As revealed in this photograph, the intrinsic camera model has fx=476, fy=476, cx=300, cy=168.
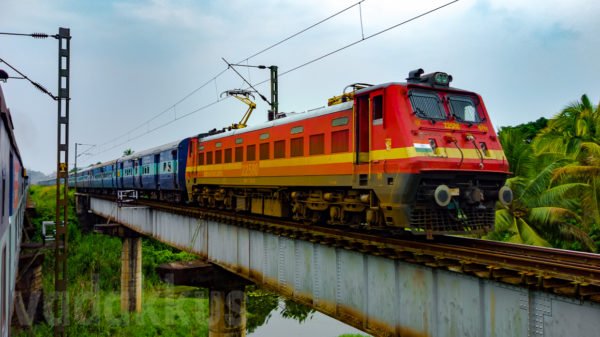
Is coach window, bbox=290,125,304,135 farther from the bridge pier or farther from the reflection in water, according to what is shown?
the reflection in water

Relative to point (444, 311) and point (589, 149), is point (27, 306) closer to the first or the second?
point (444, 311)

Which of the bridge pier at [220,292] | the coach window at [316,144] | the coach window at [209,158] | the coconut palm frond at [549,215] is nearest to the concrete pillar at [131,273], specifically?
the coach window at [209,158]

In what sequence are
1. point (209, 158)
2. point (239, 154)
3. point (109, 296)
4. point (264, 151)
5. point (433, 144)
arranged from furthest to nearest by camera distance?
point (109, 296)
point (209, 158)
point (239, 154)
point (264, 151)
point (433, 144)

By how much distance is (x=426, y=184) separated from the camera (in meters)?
11.3

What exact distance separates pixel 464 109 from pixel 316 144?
14.3 feet

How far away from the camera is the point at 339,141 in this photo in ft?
44.2

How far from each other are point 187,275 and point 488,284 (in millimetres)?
13856

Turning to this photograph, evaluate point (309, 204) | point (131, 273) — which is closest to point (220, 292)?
point (309, 204)

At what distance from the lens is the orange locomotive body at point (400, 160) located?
11.3 meters

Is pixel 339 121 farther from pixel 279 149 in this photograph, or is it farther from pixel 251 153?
pixel 251 153

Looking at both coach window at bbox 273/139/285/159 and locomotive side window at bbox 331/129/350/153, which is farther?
coach window at bbox 273/139/285/159

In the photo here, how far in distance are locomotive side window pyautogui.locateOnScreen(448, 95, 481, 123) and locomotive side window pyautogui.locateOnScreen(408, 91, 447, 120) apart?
1.47ft

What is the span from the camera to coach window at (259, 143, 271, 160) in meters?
17.5

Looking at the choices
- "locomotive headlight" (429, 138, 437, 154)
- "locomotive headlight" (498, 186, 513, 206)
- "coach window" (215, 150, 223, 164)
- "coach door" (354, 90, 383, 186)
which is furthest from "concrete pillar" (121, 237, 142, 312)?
"locomotive headlight" (498, 186, 513, 206)
